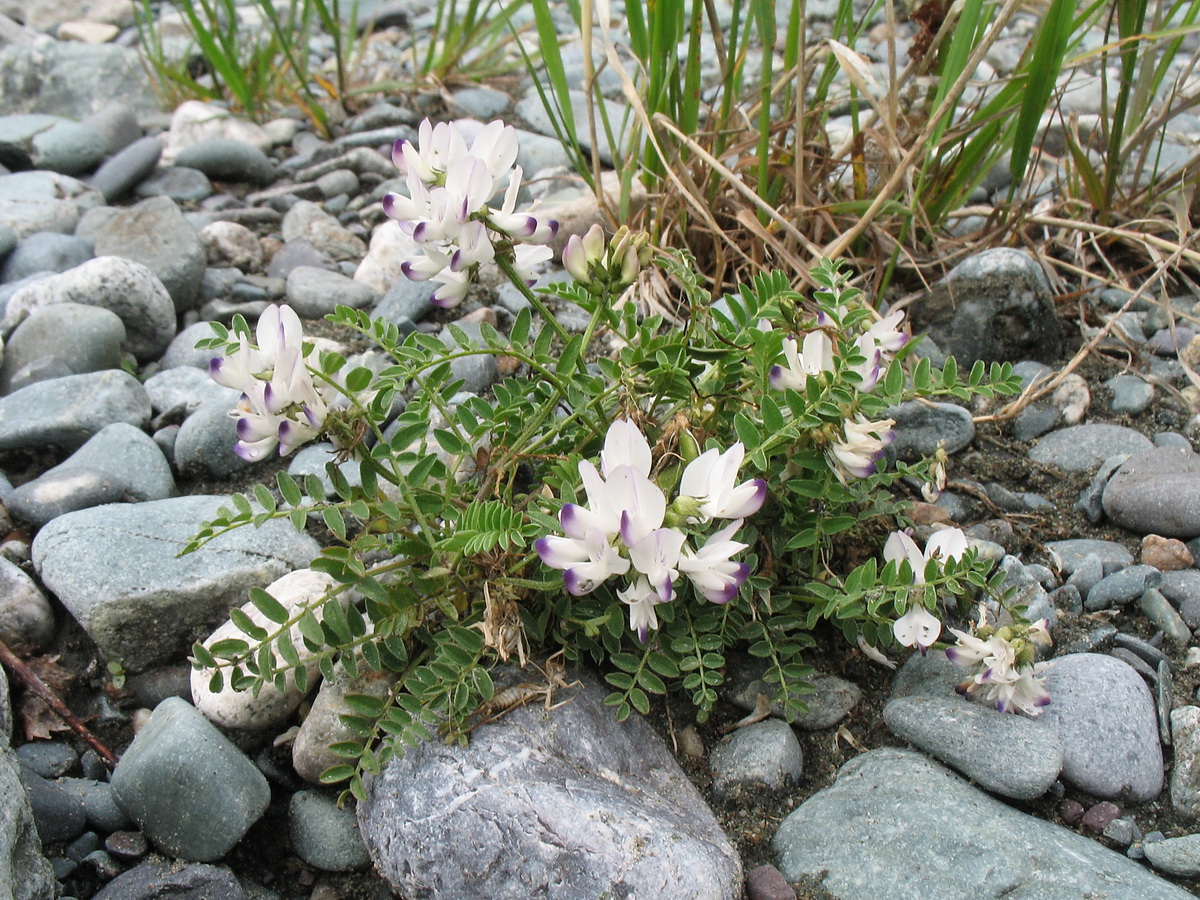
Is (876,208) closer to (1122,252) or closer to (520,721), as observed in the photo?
(1122,252)

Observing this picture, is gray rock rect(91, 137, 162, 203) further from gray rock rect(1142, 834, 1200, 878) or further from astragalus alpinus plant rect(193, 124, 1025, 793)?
gray rock rect(1142, 834, 1200, 878)

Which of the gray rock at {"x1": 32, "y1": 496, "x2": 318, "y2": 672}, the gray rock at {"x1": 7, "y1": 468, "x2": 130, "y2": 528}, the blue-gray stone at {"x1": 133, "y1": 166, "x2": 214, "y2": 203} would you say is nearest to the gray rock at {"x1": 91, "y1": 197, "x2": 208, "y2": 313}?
the blue-gray stone at {"x1": 133, "y1": 166, "x2": 214, "y2": 203}

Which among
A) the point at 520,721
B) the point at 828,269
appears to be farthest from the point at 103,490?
the point at 828,269

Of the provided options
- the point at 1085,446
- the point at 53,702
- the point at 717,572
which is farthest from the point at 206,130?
the point at 717,572

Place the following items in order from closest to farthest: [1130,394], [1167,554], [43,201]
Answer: [1167,554], [1130,394], [43,201]

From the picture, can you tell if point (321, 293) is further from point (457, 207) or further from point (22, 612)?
point (457, 207)
